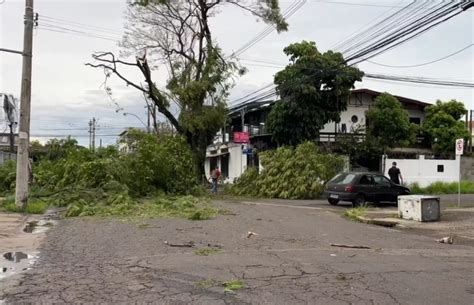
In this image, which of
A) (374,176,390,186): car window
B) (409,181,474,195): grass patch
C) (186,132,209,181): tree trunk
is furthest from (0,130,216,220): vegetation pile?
(409,181,474,195): grass patch

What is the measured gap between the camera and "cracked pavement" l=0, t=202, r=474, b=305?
7227 millimetres

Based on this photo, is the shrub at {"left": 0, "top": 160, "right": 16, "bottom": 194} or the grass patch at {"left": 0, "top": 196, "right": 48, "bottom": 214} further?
the shrub at {"left": 0, "top": 160, "right": 16, "bottom": 194}

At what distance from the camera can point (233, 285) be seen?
25.3 feet

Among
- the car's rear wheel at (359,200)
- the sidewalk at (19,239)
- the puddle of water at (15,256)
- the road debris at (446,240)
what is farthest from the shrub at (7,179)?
the road debris at (446,240)

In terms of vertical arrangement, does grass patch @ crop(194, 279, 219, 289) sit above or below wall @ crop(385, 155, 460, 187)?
below

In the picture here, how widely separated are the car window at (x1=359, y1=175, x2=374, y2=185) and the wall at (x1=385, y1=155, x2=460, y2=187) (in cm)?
1219

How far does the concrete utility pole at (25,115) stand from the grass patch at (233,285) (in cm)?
1245

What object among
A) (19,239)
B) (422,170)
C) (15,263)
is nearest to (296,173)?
(422,170)

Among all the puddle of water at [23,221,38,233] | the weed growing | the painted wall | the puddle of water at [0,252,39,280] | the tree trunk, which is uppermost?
the painted wall

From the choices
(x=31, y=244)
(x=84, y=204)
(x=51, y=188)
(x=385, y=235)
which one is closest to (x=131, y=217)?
(x=84, y=204)

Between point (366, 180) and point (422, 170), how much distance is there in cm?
1404

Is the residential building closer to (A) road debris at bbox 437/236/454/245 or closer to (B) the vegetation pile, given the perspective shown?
(B) the vegetation pile

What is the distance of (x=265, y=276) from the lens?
8.42 m

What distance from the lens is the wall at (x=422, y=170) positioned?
3588 centimetres
